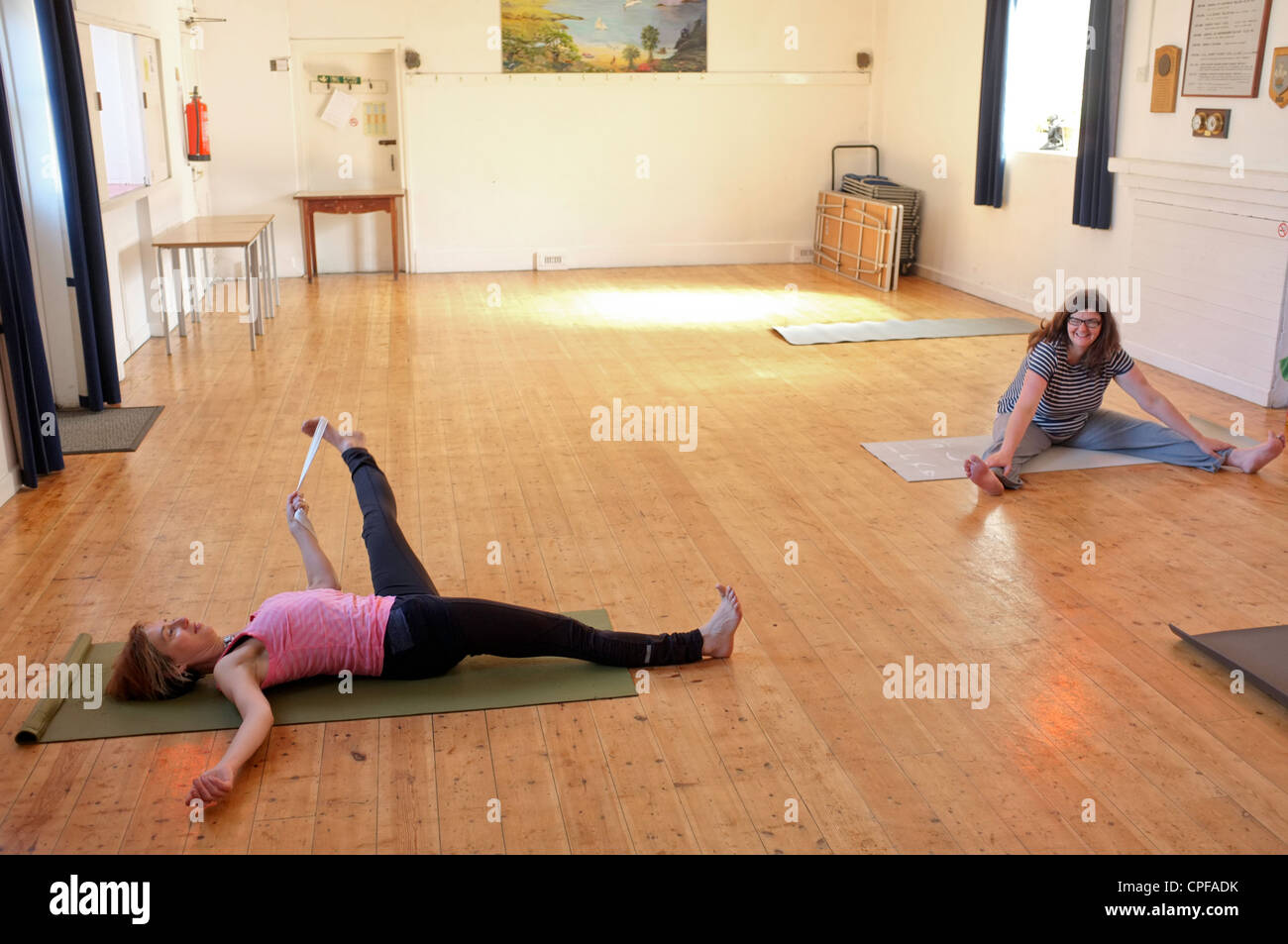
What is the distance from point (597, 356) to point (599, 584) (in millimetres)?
3524

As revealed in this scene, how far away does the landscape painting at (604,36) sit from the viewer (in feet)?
33.2

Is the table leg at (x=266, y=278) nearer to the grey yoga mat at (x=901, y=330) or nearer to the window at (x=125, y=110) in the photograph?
the window at (x=125, y=110)

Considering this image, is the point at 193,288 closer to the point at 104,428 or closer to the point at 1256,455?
the point at 104,428

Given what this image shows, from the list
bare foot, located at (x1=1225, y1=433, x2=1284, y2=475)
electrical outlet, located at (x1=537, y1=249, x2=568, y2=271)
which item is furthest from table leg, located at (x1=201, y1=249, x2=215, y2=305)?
bare foot, located at (x1=1225, y1=433, x2=1284, y2=475)

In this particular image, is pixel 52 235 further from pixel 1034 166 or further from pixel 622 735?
pixel 1034 166

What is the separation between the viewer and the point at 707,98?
10578mm

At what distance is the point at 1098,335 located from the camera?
15.4 ft

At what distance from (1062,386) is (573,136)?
21.9ft

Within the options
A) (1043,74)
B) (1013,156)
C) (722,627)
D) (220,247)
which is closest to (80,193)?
(220,247)

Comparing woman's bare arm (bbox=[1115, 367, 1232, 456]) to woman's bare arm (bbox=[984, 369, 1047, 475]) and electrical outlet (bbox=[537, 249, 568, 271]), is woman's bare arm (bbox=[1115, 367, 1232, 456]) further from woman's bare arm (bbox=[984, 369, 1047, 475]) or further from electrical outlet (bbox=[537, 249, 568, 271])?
electrical outlet (bbox=[537, 249, 568, 271])

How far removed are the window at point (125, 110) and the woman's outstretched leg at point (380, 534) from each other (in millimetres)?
3613

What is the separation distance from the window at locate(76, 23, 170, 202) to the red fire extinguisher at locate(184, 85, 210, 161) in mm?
533
